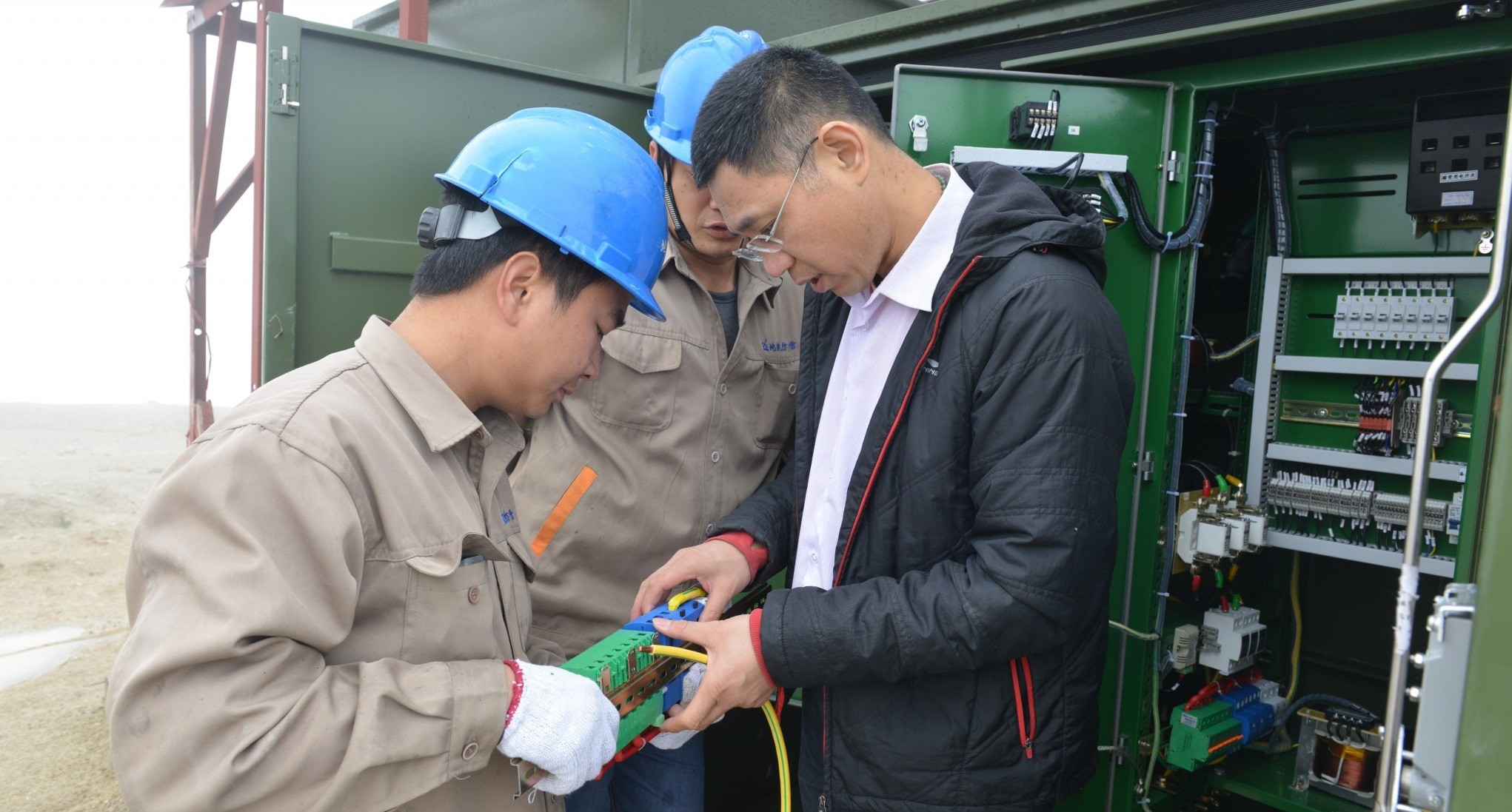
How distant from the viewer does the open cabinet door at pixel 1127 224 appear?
254 cm

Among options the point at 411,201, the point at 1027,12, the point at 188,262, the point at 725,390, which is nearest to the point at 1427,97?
the point at 1027,12

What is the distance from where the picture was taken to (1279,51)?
2.37 m

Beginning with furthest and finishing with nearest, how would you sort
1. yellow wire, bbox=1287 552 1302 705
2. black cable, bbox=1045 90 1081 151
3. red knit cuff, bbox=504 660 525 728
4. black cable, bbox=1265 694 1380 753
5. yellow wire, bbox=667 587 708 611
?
yellow wire, bbox=1287 552 1302 705 < black cable, bbox=1265 694 1380 753 < black cable, bbox=1045 90 1081 151 < yellow wire, bbox=667 587 708 611 < red knit cuff, bbox=504 660 525 728

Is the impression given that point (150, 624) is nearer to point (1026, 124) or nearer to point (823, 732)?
point (823, 732)

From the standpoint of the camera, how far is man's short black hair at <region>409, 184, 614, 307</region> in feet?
4.37

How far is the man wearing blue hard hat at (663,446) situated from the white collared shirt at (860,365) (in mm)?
337

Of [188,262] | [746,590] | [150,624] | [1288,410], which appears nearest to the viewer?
[150,624]

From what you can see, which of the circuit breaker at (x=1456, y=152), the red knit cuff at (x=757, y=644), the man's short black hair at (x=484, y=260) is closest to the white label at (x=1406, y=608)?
the red knit cuff at (x=757, y=644)

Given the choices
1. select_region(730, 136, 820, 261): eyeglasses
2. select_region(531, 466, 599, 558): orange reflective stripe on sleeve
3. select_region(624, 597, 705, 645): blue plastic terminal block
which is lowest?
select_region(624, 597, 705, 645): blue plastic terminal block

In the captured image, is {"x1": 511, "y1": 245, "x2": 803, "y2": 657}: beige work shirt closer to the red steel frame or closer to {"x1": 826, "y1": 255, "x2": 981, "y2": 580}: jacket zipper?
{"x1": 826, "y1": 255, "x2": 981, "y2": 580}: jacket zipper

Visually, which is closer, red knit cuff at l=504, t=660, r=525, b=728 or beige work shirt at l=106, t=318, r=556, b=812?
beige work shirt at l=106, t=318, r=556, b=812

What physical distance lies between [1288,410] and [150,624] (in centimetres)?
316

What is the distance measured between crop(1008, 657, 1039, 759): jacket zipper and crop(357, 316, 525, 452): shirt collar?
0.94m

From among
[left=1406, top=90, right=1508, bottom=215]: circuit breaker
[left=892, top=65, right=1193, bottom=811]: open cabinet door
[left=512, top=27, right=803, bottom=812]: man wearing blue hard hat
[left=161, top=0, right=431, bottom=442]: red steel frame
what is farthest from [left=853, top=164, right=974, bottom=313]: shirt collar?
[left=161, top=0, right=431, bottom=442]: red steel frame
